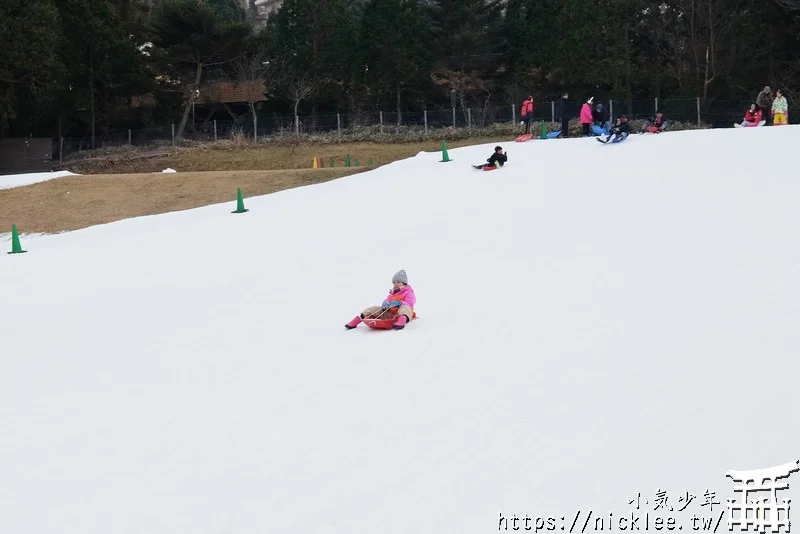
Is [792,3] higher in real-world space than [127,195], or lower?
higher

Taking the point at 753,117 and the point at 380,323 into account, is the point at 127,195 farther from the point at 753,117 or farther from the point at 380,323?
the point at 753,117

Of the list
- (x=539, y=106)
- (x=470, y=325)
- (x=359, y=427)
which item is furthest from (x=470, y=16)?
(x=359, y=427)

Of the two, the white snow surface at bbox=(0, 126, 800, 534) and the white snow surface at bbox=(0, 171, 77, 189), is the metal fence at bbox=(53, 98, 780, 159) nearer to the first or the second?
the white snow surface at bbox=(0, 171, 77, 189)

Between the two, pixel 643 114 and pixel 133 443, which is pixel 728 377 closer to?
pixel 133 443

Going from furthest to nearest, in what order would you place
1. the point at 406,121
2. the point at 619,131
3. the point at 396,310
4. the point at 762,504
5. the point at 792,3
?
the point at 406,121
the point at 792,3
the point at 619,131
the point at 396,310
the point at 762,504

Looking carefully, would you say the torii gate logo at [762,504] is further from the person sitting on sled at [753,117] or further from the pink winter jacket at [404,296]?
the person sitting on sled at [753,117]

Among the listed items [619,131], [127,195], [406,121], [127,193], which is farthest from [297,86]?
[619,131]

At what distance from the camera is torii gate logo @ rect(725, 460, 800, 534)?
609 cm

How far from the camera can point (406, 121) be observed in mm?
45594

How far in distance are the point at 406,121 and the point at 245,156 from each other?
26.1 feet

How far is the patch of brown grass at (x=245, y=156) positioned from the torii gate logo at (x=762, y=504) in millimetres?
33380

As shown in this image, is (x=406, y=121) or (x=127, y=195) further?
(x=406, y=121)

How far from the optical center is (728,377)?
864cm

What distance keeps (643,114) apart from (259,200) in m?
20.8
